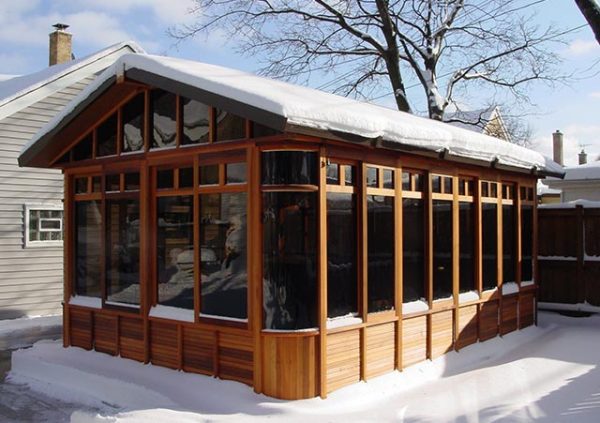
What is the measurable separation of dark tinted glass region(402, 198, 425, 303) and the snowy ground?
0.88 metres

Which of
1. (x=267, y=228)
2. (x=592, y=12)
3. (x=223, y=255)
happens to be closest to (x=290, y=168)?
(x=267, y=228)

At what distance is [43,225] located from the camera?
522 inches

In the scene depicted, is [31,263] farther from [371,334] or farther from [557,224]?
[557,224]

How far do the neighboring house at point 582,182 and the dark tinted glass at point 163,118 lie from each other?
10805 mm

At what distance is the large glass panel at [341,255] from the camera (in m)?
6.07

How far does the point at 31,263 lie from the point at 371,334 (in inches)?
355

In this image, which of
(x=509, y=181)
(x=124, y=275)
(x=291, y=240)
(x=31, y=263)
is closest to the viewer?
(x=291, y=240)

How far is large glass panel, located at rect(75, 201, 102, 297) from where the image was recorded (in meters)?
7.99

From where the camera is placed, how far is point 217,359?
20.8 feet

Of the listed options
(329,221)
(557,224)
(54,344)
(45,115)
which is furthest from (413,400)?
(45,115)

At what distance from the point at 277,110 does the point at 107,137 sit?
11.3 ft

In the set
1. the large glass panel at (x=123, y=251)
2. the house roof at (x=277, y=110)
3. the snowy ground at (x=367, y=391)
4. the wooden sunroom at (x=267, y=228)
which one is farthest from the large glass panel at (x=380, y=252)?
the large glass panel at (x=123, y=251)

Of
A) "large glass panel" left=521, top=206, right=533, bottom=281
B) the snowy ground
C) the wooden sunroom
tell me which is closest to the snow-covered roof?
the wooden sunroom

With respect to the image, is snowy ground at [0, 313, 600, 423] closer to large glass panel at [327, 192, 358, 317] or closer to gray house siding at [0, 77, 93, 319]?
large glass panel at [327, 192, 358, 317]
